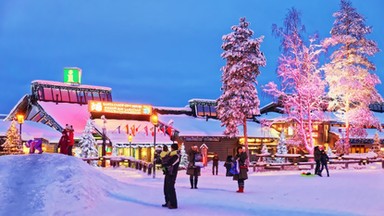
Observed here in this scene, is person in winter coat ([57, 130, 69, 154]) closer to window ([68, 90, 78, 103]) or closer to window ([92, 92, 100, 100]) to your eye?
window ([68, 90, 78, 103])

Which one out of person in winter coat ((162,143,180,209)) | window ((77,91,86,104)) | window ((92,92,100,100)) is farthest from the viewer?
window ((92,92,100,100))

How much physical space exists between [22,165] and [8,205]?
9.06 feet

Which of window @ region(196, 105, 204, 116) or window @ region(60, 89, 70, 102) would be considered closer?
window @ region(60, 89, 70, 102)

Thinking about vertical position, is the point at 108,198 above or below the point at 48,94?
below

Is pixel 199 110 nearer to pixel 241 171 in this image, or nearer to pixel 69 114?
pixel 69 114

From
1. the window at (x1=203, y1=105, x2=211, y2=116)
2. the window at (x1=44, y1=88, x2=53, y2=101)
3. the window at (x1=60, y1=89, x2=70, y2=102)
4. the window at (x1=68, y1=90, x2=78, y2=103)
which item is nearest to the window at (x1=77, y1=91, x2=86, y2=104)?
the window at (x1=68, y1=90, x2=78, y2=103)

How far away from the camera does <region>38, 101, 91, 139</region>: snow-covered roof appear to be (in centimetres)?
4094

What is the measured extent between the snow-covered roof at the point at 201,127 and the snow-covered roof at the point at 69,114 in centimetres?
821

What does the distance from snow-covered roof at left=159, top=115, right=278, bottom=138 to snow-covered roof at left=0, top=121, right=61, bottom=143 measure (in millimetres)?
11950

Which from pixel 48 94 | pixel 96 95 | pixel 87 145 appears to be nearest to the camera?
pixel 87 145

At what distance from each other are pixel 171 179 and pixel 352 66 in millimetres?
27772

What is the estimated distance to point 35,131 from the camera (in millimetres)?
39000

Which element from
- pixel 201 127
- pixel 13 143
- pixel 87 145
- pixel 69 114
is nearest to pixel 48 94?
pixel 69 114

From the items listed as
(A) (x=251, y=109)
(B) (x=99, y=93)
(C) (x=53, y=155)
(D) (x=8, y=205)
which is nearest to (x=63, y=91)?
(B) (x=99, y=93)
